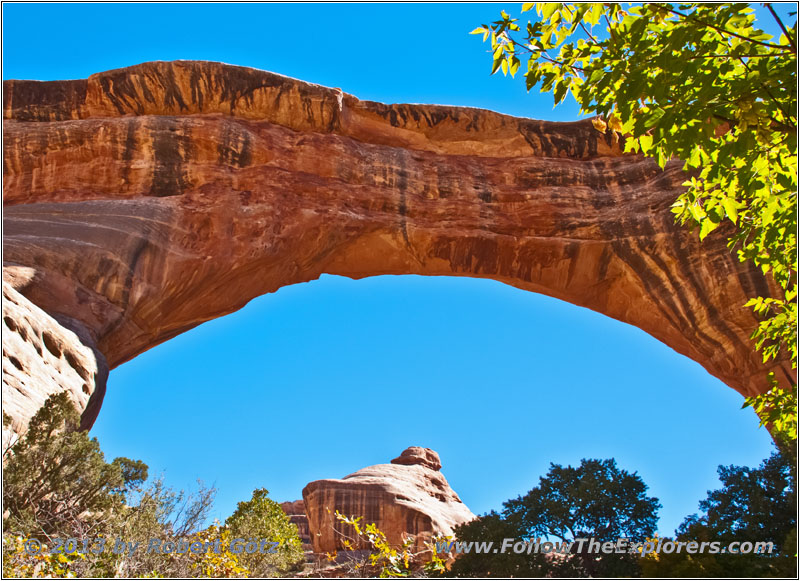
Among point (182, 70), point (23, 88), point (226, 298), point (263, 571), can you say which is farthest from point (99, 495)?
point (23, 88)

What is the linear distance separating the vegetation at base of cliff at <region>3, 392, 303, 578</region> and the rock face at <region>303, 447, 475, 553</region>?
16.8 metres

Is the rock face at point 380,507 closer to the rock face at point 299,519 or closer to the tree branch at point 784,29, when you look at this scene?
the rock face at point 299,519

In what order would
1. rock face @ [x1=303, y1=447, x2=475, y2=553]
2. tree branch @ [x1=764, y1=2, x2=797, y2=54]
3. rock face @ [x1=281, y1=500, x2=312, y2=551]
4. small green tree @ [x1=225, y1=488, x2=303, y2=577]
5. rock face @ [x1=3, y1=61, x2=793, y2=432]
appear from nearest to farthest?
tree branch @ [x1=764, y1=2, x2=797, y2=54], small green tree @ [x1=225, y1=488, x2=303, y2=577], rock face @ [x1=3, y1=61, x2=793, y2=432], rock face @ [x1=303, y1=447, x2=475, y2=553], rock face @ [x1=281, y1=500, x2=312, y2=551]

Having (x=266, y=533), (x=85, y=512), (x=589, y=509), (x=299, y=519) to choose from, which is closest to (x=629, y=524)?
(x=589, y=509)

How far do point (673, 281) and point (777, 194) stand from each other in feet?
49.3

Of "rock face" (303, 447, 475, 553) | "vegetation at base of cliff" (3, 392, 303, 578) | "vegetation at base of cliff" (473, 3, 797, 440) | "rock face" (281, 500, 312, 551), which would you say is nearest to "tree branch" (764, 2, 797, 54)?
"vegetation at base of cliff" (473, 3, 797, 440)

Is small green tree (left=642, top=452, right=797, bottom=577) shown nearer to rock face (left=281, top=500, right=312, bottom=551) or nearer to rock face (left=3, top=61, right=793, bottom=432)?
rock face (left=3, top=61, right=793, bottom=432)

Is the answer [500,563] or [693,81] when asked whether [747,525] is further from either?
[693,81]

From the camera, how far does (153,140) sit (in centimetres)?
2192

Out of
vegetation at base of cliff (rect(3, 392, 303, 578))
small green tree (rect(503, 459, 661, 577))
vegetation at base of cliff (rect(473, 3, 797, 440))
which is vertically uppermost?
small green tree (rect(503, 459, 661, 577))

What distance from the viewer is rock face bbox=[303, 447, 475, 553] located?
2944 cm

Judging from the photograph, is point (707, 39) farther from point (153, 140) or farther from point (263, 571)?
point (153, 140)

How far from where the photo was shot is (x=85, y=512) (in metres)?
12.0

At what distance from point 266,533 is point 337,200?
9.57 m
